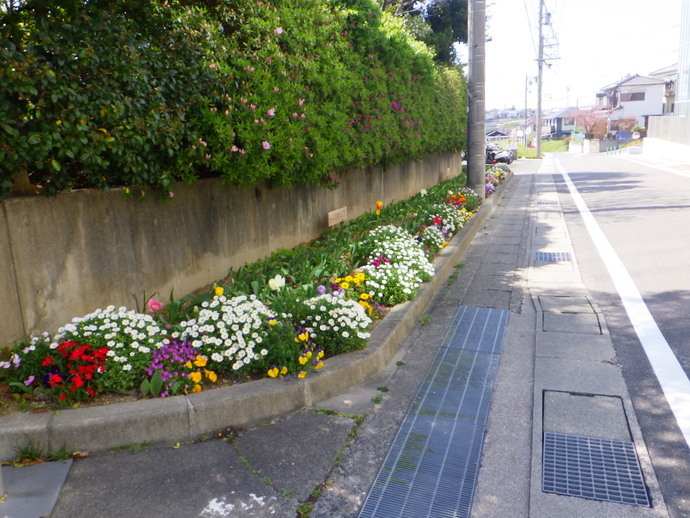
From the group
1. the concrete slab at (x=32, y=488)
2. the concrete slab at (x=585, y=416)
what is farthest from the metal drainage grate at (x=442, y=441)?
the concrete slab at (x=32, y=488)

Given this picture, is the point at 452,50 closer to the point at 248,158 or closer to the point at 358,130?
the point at 358,130

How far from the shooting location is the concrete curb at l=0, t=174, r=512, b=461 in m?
3.21

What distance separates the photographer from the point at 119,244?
461 cm

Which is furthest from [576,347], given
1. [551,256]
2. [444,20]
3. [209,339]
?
[444,20]

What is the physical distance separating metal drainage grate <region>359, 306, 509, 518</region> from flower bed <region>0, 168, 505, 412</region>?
737mm

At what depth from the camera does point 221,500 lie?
288 centimetres

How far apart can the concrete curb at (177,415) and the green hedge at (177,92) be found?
1520mm

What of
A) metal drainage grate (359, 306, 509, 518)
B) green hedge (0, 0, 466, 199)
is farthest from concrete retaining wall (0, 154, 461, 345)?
metal drainage grate (359, 306, 509, 518)

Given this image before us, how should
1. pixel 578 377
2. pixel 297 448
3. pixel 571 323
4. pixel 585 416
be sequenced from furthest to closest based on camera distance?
pixel 571 323 < pixel 578 377 < pixel 585 416 < pixel 297 448

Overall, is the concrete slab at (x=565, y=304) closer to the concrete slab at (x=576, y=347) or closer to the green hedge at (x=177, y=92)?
the concrete slab at (x=576, y=347)

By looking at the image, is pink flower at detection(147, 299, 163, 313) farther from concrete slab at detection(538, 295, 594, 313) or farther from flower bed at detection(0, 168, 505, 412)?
concrete slab at detection(538, 295, 594, 313)

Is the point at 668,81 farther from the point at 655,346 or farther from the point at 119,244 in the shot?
the point at 119,244

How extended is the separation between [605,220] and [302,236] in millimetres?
7465

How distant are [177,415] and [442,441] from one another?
159 centimetres
